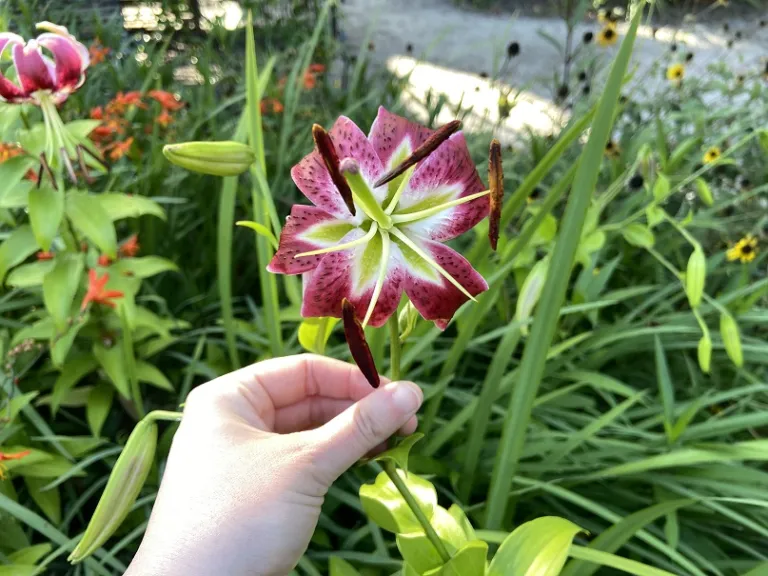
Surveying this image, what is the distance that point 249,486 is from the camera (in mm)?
424

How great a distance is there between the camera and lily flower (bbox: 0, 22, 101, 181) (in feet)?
2.02

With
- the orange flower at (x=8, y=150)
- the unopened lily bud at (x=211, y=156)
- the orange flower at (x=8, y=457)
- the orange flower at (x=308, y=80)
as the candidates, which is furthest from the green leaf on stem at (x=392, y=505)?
the orange flower at (x=308, y=80)

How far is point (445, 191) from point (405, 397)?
14 centimetres

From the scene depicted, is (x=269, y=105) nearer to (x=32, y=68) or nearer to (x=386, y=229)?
(x=32, y=68)

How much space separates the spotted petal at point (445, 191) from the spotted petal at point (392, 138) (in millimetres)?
15

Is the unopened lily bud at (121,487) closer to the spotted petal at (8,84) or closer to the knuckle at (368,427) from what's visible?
the knuckle at (368,427)

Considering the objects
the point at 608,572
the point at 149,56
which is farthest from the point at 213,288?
the point at 149,56

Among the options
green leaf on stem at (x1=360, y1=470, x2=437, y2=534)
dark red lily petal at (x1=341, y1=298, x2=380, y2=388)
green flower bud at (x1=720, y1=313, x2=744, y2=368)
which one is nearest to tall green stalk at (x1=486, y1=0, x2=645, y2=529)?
green leaf on stem at (x1=360, y1=470, x2=437, y2=534)

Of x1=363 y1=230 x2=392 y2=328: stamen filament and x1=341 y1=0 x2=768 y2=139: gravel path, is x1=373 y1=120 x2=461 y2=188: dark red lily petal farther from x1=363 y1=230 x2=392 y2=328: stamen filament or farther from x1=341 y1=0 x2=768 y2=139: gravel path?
x1=341 y1=0 x2=768 y2=139: gravel path

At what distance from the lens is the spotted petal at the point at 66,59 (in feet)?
2.11

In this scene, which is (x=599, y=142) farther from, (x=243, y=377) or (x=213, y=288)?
(x=213, y=288)

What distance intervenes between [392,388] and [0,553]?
1.78 ft

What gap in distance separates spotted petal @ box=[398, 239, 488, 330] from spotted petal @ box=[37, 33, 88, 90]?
525mm

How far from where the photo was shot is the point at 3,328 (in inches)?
34.2
